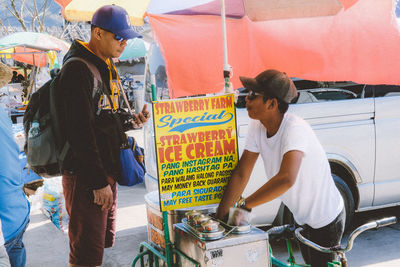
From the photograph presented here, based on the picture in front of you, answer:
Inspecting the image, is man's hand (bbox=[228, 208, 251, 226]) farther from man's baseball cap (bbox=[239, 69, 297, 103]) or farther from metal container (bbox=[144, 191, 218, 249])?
man's baseball cap (bbox=[239, 69, 297, 103])

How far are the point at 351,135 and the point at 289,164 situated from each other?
2471mm

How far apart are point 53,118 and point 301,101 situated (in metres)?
2.66

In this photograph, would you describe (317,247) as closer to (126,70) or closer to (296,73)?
(296,73)

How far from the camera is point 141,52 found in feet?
55.9

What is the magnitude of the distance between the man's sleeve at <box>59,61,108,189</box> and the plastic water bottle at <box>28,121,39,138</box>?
0.25m

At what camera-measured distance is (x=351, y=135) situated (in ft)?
15.0

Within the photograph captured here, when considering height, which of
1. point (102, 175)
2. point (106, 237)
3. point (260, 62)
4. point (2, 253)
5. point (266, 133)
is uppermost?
point (260, 62)

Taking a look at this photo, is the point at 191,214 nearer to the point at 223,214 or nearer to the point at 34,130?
the point at 223,214

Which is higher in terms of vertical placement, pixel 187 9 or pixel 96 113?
pixel 187 9

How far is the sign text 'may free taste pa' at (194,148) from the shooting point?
8.64 ft

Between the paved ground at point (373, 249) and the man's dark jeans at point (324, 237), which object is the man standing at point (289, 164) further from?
the paved ground at point (373, 249)

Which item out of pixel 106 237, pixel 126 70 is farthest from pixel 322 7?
pixel 126 70

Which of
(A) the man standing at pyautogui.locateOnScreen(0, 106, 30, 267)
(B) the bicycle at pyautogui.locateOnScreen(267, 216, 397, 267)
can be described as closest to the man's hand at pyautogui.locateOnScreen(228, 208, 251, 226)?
(B) the bicycle at pyautogui.locateOnScreen(267, 216, 397, 267)

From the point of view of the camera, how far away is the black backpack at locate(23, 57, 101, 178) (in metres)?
2.66
